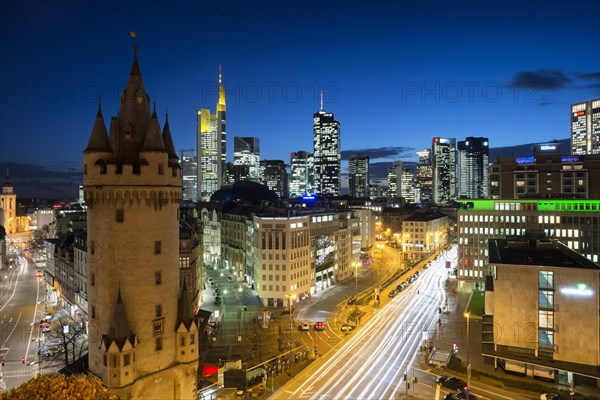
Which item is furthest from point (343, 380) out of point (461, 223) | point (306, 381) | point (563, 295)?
point (461, 223)

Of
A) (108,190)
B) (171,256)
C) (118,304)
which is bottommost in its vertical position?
(118,304)

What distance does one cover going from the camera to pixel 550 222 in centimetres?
10288

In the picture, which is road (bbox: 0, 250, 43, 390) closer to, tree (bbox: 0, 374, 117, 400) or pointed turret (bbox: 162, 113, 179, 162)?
tree (bbox: 0, 374, 117, 400)

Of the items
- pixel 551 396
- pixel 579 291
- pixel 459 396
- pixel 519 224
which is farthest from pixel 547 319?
pixel 519 224

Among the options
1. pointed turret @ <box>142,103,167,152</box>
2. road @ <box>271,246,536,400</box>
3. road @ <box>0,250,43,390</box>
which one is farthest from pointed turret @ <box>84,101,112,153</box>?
road @ <box>0,250,43,390</box>

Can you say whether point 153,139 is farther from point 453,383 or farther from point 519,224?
point 519,224

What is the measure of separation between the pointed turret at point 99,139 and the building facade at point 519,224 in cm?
9209

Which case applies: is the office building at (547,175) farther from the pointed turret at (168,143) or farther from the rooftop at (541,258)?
the pointed turret at (168,143)

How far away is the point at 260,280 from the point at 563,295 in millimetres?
60286

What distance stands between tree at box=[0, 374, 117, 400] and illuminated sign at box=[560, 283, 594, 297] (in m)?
52.4

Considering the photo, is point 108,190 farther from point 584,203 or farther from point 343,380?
point 584,203

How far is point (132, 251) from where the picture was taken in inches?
1324

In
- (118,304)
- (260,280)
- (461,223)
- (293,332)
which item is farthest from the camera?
(461,223)

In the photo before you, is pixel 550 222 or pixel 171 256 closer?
pixel 171 256
